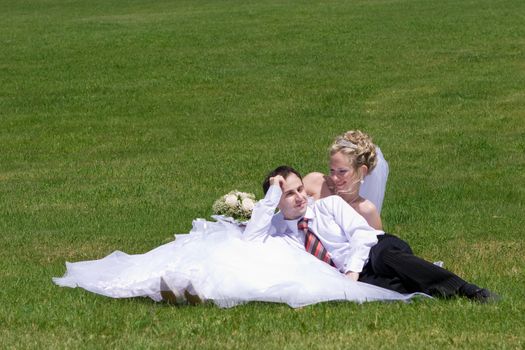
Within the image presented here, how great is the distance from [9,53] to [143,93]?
287 inches

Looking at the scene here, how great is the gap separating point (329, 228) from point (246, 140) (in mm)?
11631

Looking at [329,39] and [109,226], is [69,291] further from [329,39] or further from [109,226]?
[329,39]

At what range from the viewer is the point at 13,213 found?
48.9 feet

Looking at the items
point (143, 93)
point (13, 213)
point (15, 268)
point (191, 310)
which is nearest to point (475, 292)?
point (191, 310)

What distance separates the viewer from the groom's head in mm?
9133

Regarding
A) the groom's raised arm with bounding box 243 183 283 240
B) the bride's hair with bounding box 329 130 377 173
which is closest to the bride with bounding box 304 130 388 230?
the bride's hair with bounding box 329 130 377 173

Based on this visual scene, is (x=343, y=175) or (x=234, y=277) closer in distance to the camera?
(x=234, y=277)

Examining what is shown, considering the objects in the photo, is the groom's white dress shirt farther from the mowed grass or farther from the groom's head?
the mowed grass

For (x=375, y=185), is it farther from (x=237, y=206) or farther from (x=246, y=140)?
(x=246, y=140)

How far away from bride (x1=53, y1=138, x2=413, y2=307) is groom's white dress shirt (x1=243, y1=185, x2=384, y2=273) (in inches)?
7.0

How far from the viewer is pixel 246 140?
2077 centimetres

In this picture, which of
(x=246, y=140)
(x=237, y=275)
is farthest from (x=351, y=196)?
(x=246, y=140)

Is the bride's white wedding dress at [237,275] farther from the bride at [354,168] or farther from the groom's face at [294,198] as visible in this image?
the bride at [354,168]

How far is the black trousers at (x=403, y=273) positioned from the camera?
8.67 metres
